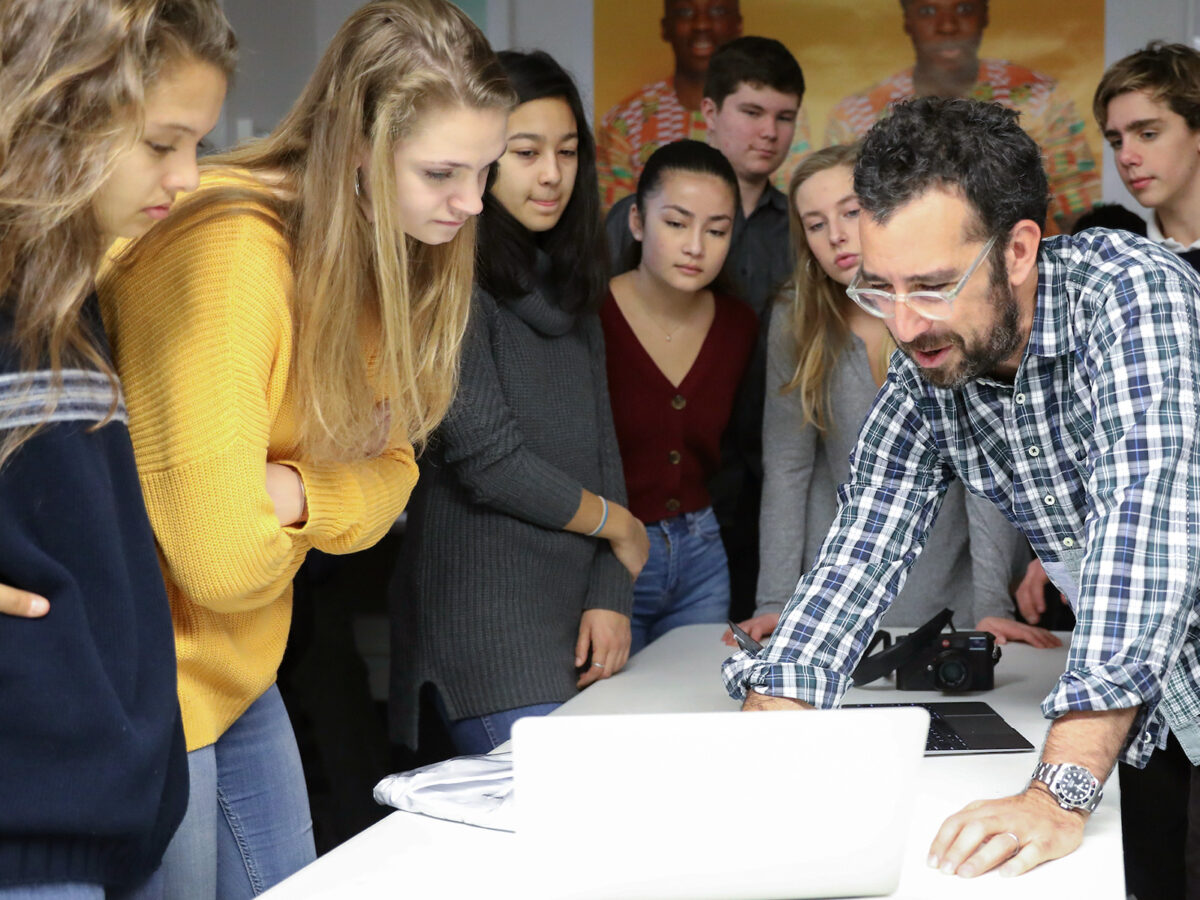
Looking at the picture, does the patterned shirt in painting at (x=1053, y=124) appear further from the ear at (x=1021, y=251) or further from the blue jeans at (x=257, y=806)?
the blue jeans at (x=257, y=806)

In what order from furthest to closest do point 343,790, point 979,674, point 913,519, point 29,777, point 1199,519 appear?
point 343,790 < point 979,674 < point 913,519 < point 1199,519 < point 29,777

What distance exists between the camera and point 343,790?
340 centimetres

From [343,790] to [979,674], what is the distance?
2.10 m

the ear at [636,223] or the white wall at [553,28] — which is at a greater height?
the white wall at [553,28]

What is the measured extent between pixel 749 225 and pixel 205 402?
215 centimetres

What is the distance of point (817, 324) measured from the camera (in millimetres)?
2439

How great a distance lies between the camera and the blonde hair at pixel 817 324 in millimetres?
2400

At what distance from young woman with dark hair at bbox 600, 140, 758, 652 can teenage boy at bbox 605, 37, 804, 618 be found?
0.17 metres

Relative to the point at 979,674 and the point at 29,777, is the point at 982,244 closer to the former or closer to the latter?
the point at 979,674

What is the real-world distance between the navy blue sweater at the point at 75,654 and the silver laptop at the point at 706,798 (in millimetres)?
333

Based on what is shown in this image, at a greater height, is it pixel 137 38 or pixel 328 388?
pixel 137 38

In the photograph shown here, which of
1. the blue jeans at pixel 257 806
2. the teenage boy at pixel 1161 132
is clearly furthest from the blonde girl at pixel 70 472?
the teenage boy at pixel 1161 132

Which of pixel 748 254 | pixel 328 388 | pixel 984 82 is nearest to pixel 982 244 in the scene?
pixel 328 388

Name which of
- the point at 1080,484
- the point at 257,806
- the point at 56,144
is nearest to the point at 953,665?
the point at 1080,484
